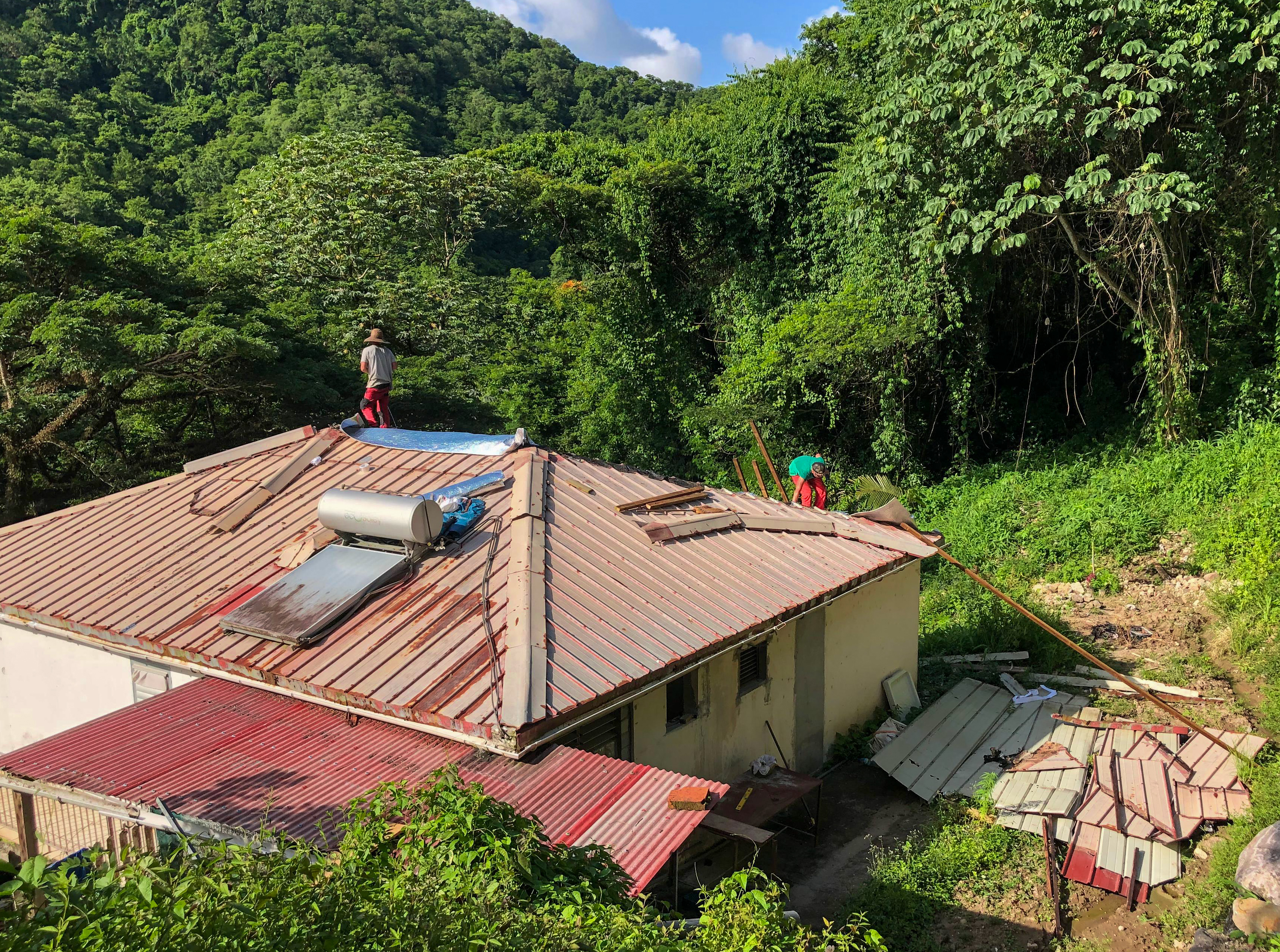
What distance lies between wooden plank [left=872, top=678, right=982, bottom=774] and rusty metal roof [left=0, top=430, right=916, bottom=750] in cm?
195

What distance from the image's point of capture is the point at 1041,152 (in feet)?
50.9

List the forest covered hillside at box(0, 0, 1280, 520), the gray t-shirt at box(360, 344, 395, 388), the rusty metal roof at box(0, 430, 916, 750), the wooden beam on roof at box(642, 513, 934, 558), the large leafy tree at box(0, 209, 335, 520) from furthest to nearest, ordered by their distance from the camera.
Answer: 1. the large leafy tree at box(0, 209, 335, 520)
2. the forest covered hillside at box(0, 0, 1280, 520)
3. the gray t-shirt at box(360, 344, 395, 388)
4. the wooden beam on roof at box(642, 513, 934, 558)
5. the rusty metal roof at box(0, 430, 916, 750)

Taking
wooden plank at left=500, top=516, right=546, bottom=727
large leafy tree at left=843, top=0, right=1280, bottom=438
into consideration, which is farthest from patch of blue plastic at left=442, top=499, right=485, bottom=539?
large leafy tree at left=843, top=0, right=1280, bottom=438

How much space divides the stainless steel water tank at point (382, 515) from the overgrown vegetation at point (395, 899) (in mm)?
3267

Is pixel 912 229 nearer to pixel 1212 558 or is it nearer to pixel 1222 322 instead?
pixel 1222 322

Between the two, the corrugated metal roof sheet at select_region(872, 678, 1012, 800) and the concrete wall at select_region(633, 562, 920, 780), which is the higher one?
the concrete wall at select_region(633, 562, 920, 780)

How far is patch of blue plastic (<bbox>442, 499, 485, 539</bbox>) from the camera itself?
29.3ft

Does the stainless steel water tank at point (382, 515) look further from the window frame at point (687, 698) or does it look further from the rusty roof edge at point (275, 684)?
the window frame at point (687, 698)

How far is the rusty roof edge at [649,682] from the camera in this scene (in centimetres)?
642

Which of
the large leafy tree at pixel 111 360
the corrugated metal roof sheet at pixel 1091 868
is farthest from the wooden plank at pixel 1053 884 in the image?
the large leafy tree at pixel 111 360

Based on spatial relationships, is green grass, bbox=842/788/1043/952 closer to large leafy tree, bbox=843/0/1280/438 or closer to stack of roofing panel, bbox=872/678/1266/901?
stack of roofing panel, bbox=872/678/1266/901

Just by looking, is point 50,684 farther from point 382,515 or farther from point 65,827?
point 382,515

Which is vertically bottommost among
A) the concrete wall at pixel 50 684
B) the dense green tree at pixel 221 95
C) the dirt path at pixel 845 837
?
the dirt path at pixel 845 837

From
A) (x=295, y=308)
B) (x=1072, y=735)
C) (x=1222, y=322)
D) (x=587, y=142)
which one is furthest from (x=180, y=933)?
(x=587, y=142)
